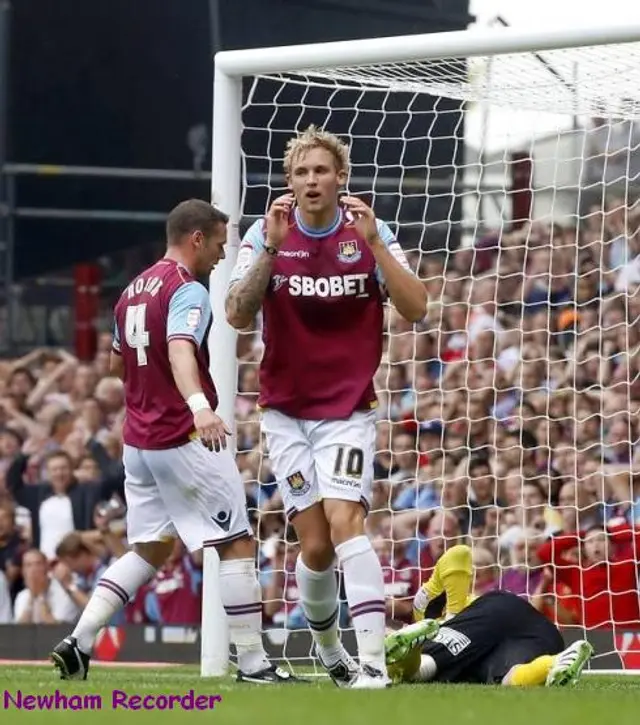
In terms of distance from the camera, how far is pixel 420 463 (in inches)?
467

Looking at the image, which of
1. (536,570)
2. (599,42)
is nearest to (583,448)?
(536,570)

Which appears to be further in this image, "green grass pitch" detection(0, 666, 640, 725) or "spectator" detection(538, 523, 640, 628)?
"spectator" detection(538, 523, 640, 628)

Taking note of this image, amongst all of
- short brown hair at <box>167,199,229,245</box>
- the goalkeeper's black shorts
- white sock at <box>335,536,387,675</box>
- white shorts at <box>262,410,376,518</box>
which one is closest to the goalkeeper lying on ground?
the goalkeeper's black shorts

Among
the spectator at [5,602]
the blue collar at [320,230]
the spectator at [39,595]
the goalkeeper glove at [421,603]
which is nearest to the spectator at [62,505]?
the spectator at [5,602]

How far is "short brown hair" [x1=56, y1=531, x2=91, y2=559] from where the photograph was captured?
46.5ft

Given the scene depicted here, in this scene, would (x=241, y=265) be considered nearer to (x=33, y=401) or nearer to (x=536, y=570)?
(x=536, y=570)

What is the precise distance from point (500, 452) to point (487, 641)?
9.95 ft

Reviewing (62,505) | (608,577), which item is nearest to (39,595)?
(62,505)

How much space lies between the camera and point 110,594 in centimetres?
864

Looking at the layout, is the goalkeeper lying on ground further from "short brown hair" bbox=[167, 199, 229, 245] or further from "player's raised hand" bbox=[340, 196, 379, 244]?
"short brown hair" bbox=[167, 199, 229, 245]

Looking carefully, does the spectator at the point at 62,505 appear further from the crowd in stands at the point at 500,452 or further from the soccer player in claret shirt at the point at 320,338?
the soccer player in claret shirt at the point at 320,338

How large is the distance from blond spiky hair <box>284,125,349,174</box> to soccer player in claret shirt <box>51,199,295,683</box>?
1.95 ft

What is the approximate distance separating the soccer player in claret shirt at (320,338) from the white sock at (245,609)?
0.67ft

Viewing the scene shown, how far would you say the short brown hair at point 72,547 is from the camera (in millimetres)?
14188
